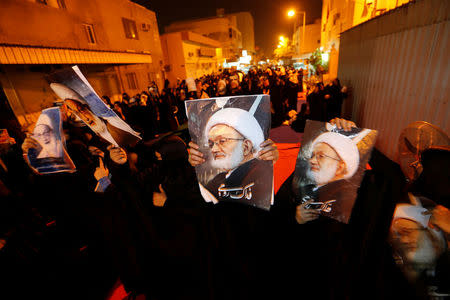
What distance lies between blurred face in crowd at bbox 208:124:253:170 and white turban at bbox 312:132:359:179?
59 cm

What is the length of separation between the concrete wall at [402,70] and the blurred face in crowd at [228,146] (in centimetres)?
441

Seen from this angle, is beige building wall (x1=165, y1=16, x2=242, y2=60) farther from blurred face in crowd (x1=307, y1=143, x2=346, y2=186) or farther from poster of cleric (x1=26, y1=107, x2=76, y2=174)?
blurred face in crowd (x1=307, y1=143, x2=346, y2=186)

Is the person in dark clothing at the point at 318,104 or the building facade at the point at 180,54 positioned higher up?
the building facade at the point at 180,54

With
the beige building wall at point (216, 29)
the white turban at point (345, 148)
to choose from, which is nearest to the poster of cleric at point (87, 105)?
the white turban at point (345, 148)

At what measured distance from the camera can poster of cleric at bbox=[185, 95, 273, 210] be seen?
5.07 feet

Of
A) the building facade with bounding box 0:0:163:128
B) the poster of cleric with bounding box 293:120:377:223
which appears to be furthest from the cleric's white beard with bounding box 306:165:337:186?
the building facade with bounding box 0:0:163:128

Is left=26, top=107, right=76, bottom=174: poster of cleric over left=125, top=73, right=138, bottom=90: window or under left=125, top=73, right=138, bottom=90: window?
under

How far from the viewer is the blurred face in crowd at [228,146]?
1.63 m

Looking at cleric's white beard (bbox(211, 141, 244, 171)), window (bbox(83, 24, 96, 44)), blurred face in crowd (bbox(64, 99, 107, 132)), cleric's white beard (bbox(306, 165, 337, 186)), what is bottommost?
cleric's white beard (bbox(306, 165, 337, 186))

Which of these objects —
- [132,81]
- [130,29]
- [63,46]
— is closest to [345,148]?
[63,46]

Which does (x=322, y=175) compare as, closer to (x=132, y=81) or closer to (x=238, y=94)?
(x=238, y=94)

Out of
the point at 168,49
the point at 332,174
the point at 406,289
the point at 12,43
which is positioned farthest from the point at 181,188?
the point at 168,49

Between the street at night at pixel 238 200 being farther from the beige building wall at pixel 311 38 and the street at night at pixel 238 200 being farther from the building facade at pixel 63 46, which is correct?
the beige building wall at pixel 311 38

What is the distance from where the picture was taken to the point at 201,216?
2178 millimetres
